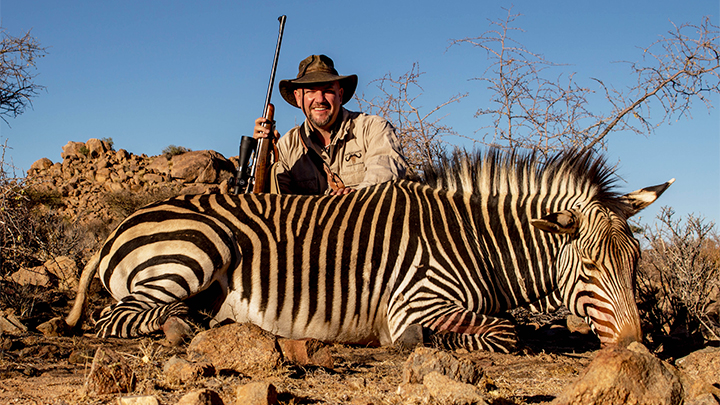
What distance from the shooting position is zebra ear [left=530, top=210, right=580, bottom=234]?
332 cm

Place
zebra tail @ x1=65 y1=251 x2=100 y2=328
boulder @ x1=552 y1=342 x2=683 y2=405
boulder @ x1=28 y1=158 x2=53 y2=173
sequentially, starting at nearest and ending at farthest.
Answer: boulder @ x1=552 y1=342 x2=683 y2=405 < zebra tail @ x1=65 y1=251 x2=100 y2=328 < boulder @ x1=28 y1=158 x2=53 y2=173

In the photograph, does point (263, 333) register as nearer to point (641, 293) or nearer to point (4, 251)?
point (641, 293)

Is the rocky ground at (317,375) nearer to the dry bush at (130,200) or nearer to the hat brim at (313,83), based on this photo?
the hat brim at (313,83)

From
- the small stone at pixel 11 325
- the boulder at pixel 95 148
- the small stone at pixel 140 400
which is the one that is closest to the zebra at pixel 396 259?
the small stone at pixel 11 325

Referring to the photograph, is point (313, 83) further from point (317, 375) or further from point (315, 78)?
point (317, 375)

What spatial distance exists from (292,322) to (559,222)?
1788 mm

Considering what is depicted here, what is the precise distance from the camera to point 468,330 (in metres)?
3.30

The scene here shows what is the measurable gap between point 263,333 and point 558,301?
2.08m

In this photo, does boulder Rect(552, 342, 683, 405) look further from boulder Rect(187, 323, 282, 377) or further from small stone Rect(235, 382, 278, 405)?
boulder Rect(187, 323, 282, 377)

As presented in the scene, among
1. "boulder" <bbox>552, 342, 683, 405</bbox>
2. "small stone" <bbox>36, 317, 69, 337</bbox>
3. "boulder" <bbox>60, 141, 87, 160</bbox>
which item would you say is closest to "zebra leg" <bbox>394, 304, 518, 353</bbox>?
"boulder" <bbox>552, 342, 683, 405</bbox>

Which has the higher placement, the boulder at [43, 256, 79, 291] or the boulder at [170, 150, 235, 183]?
the boulder at [170, 150, 235, 183]

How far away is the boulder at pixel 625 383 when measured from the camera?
1.85 m

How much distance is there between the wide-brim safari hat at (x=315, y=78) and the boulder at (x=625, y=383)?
4005 mm

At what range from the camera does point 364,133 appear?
5.43 meters
